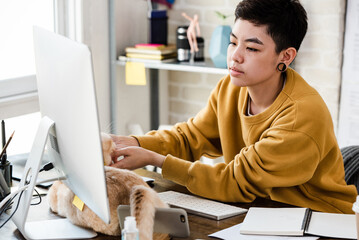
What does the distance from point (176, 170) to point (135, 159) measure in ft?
0.41

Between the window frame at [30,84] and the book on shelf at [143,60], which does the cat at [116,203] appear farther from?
the book on shelf at [143,60]

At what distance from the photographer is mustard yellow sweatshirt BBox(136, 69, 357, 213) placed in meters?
1.51

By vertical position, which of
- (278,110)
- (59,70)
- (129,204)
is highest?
(59,70)

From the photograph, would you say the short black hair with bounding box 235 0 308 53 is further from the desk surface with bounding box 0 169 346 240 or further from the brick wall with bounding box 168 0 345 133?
the brick wall with bounding box 168 0 345 133

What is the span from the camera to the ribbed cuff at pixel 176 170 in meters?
1.58

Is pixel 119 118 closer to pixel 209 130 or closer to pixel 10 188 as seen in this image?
pixel 209 130

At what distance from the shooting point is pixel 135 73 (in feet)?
9.06

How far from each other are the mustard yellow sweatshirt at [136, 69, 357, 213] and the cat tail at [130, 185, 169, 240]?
0.31m

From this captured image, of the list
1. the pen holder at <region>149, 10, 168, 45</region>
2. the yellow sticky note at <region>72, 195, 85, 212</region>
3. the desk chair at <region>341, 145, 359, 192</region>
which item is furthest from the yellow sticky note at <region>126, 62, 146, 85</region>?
the yellow sticky note at <region>72, 195, 85, 212</region>

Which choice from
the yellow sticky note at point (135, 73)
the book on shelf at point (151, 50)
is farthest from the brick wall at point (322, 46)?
the yellow sticky note at point (135, 73)

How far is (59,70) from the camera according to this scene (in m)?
1.20

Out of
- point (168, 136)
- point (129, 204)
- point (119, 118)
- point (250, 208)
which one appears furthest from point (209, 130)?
point (119, 118)

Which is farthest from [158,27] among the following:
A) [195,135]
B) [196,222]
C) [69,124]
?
[69,124]

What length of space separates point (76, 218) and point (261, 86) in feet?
2.27
